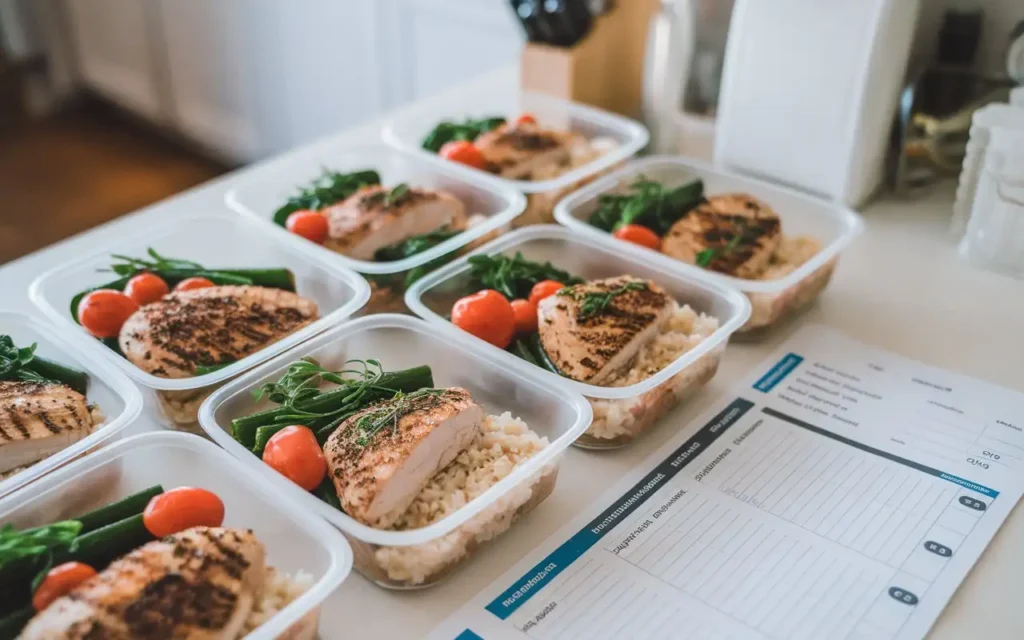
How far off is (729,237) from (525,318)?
1.19 ft

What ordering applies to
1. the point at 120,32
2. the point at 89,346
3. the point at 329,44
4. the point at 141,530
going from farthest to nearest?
the point at 120,32 < the point at 329,44 < the point at 89,346 < the point at 141,530

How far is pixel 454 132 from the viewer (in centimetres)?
176

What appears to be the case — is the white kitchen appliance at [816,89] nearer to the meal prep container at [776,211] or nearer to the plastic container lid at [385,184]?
the meal prep container at [776,211]

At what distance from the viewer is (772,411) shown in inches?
47.8

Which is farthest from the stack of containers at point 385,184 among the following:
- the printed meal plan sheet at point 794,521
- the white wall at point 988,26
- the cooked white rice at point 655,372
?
the white wall at point 988,26

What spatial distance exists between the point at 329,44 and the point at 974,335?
8.11 feet

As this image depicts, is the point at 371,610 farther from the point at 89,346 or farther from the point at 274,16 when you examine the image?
the point at 274,16

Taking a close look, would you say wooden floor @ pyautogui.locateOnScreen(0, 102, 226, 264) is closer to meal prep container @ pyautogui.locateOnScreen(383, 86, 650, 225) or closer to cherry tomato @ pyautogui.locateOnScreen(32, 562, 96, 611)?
meal prep container @ pyautogui.locateOnScreen(383, 86, 650, 225)

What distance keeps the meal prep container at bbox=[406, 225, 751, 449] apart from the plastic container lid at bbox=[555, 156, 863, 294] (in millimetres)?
18

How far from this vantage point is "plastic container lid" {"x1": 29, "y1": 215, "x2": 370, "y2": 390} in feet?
3.71

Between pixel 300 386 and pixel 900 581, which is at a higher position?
pixel 300 386

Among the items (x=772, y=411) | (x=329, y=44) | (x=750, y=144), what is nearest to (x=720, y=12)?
(x=750, y=144)

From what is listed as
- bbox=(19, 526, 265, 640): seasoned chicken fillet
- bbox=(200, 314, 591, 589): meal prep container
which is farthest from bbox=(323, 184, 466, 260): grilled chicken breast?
bbox=(19, 526, 265, 640): seasoned chicken fillet

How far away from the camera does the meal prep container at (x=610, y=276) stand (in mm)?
1108
